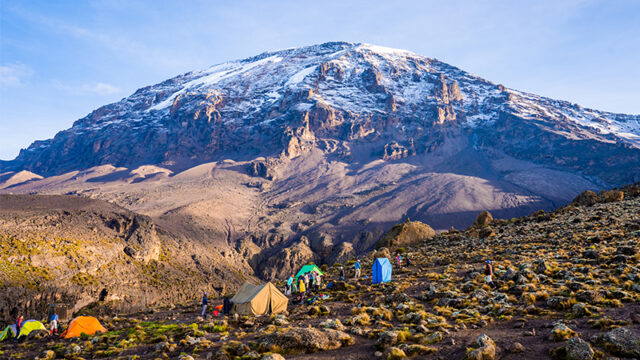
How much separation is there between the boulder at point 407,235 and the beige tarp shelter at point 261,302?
1185 inches

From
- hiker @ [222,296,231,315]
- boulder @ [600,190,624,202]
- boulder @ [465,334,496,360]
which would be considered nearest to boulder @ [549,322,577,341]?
boulder @ [465,334,496,360]

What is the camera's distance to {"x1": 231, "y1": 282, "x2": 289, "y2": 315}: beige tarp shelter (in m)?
21.1

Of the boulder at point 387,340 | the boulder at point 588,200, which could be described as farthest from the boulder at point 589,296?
the boulder at point 588,200

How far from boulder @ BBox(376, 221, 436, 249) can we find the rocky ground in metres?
20.5

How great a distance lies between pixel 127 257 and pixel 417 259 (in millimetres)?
63229

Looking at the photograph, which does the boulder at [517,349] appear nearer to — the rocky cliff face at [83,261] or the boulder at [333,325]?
the boulder at [333,325]

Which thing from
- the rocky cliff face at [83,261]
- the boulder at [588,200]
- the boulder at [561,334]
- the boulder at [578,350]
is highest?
the boulder at [588,200]

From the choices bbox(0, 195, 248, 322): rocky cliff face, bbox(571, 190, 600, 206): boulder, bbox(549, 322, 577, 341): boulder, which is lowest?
bbox(0, 195, 248, 322): rocky cliff face

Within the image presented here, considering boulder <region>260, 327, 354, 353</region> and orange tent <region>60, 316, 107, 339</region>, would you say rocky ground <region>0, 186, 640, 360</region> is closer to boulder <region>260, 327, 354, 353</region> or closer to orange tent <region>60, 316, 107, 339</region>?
boulder <region>260, 327, 354, 353</region>

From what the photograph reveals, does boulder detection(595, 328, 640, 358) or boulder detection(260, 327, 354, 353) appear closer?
boulder detection(595, 328, 640, 358)

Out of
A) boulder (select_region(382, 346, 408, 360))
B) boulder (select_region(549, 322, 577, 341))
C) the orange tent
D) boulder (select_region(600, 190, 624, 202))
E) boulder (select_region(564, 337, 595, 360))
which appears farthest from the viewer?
boulder (select_region(600, 190, 624, 202))

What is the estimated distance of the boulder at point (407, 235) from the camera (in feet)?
161

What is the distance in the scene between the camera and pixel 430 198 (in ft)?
566

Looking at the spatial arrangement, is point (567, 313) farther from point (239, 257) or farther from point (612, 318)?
point (239, 257)
